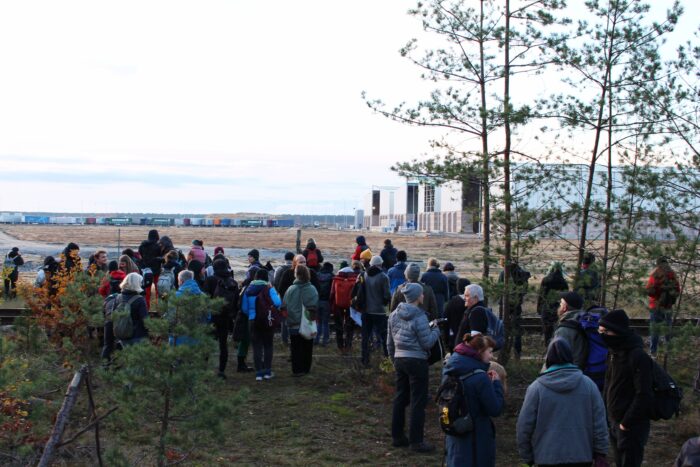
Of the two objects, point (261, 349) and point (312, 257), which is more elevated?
point (312, 257)

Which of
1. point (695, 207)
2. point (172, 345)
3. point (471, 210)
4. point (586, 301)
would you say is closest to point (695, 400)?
point (586, 301)

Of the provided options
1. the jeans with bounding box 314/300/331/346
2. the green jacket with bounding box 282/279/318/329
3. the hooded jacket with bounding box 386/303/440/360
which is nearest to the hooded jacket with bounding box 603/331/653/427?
the hooded jacket with bounding box 386/303/440/360

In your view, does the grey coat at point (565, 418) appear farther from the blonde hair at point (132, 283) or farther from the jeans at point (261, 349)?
the jeans at point (261, 349)

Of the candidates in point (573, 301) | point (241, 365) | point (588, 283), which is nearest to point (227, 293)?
point (241, 365)

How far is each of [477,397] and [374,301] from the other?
19.5ft

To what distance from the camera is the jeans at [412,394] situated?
772 cm

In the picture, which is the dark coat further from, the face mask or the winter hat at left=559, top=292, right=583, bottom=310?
the face mask

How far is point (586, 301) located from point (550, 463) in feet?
11.9

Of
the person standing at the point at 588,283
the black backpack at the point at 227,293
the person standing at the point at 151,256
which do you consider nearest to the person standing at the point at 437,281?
the black backpack at the point at 227,293

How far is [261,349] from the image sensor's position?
11062 millimetres

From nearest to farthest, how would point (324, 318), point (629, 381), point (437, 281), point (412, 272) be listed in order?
point (629, 381) → point (412, 272) → point (437, 281) → point (324, 318)

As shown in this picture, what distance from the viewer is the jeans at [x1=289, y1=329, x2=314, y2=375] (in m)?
11.3

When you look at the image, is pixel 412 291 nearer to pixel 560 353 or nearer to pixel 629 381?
pixel 629 381

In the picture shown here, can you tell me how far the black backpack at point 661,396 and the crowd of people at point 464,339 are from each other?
6cm
